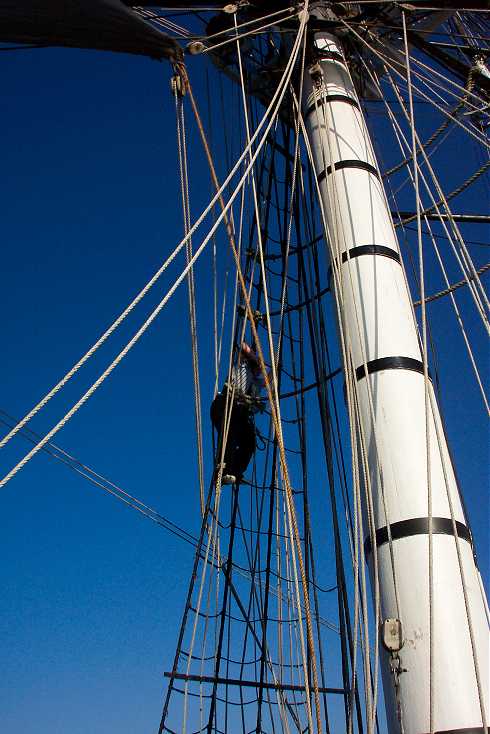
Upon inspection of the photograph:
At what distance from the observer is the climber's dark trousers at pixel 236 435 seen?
5504 millimetres

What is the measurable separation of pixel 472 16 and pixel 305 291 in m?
6.93

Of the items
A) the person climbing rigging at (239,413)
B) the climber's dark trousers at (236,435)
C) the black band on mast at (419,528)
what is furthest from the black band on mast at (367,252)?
the climber's dark trousers at (236,435)

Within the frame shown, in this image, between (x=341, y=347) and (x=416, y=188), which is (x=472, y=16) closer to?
(x=416, y=188)

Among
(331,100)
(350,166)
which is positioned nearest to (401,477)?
(350,166)

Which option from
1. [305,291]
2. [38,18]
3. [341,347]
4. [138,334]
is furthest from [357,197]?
[38,18]

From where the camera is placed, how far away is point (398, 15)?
20.9 feet

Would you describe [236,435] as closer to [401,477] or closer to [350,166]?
[350,166]

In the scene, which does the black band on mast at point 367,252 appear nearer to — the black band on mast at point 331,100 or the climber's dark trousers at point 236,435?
the black band on mast at point 331,100

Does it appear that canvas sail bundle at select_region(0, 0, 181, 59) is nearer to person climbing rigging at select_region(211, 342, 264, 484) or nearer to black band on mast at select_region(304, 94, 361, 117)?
black band on mast at select_region(304, 94, 361, 117)

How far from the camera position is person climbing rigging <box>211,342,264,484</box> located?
18.0 ft

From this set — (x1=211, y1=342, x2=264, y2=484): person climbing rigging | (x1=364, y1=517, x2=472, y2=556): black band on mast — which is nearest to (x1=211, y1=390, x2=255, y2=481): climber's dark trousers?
(x1=211, y1=342, x2=264, y2=484): person climbing rigging

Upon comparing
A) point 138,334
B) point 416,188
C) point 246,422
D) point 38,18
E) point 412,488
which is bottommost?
point 412,488

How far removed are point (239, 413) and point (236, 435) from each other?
0.65 ft

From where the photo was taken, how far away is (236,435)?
224 inches
